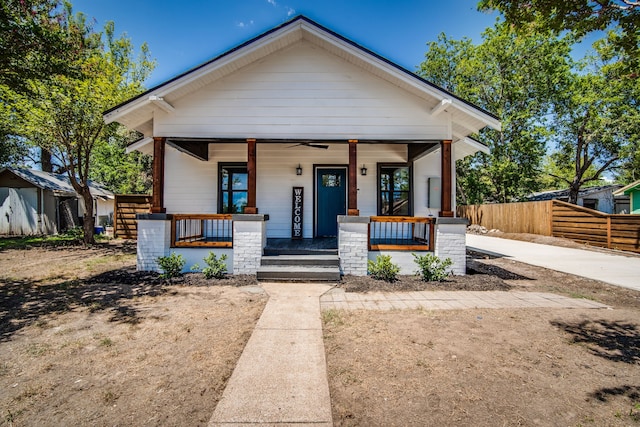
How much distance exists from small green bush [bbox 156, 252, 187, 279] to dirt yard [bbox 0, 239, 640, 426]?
0.99 metres

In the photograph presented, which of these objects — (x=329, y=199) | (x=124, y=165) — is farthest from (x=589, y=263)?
(x=124, y=165)

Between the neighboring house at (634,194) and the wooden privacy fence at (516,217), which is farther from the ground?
the neighboring house at (634,194)

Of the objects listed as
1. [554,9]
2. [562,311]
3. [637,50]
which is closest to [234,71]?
[554,9]

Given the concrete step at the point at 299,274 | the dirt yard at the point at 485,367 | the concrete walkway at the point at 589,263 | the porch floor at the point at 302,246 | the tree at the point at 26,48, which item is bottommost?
the dirt yard at the point at 485,367

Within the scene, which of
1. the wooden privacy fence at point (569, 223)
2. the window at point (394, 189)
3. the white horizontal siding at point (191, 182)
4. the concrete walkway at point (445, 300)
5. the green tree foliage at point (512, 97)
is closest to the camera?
the concrete walkway at point (445, 300)

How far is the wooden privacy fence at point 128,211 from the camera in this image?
13.0 metres

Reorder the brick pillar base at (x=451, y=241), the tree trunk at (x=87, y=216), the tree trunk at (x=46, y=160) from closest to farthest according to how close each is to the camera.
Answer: the brick pillar base at (x=451, y=241) → the tree trunk at (x=87, y=216) → the tree trunk at (x=46, y=160)

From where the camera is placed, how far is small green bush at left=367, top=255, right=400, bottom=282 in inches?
243

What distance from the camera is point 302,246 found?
24.0ft

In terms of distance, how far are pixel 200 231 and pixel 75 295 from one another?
3.70m

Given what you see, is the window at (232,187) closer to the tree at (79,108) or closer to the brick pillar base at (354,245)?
the brick pillar base at (354,245)

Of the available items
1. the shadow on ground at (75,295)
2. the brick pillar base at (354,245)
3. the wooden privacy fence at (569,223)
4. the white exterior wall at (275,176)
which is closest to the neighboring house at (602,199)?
the wooden privacy fence at (569,223)

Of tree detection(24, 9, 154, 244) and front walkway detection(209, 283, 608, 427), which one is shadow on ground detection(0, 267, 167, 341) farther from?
tree detection(24, 9, 154, 244)

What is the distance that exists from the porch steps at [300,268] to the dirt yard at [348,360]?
88 cm
